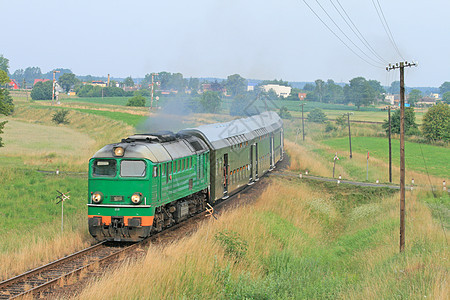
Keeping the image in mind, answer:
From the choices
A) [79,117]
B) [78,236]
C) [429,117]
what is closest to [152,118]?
[78,236]

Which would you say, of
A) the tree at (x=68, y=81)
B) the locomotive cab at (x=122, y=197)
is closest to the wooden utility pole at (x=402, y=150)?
the locomotive cab at (x=122, y=197)

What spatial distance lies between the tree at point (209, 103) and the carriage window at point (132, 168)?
5419cm

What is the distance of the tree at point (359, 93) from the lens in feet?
486

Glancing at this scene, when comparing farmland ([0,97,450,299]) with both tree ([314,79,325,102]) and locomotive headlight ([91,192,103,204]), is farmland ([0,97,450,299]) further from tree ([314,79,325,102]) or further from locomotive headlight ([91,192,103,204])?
tree ([314,79,325,102])

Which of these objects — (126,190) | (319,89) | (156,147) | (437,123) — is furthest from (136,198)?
(319,89)

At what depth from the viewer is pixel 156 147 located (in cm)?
1806

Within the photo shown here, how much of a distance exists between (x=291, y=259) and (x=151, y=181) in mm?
6343

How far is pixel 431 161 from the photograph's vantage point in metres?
67.4

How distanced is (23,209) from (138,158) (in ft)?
50.8

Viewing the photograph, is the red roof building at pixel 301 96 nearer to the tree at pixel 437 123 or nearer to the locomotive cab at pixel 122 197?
the tree at pixel 437 123

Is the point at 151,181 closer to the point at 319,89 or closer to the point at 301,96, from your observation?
the point at 301,96

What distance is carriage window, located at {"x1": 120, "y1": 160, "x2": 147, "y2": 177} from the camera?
17062mm

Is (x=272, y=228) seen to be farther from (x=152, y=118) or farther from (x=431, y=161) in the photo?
(x=431, y=161)

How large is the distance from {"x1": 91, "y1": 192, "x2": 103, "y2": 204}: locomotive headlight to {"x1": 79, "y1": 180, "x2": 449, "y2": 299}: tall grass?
272 centimetres
